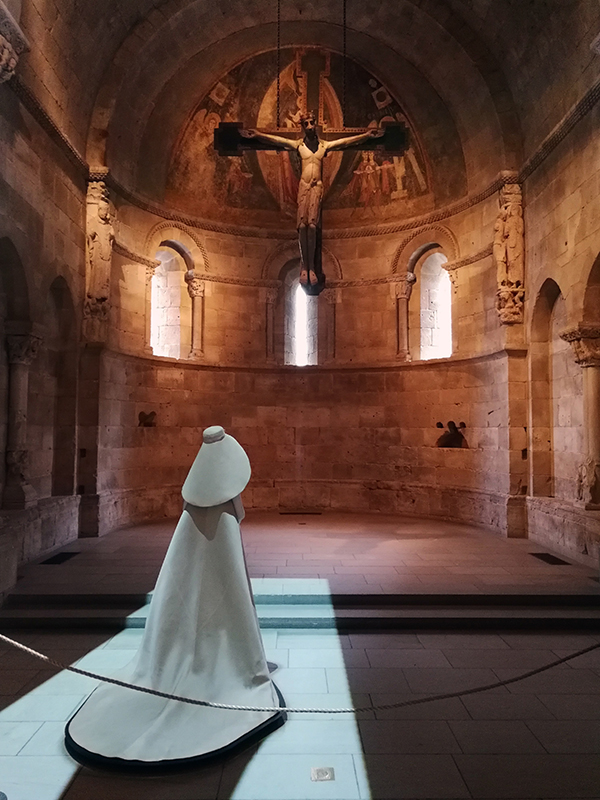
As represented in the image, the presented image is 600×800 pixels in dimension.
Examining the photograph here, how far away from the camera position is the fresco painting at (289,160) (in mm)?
12883

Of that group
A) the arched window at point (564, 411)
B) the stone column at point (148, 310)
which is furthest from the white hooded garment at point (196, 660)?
the stone column at point (148, 310)

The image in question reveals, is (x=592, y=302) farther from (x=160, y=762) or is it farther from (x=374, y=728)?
(x=160, y=762)

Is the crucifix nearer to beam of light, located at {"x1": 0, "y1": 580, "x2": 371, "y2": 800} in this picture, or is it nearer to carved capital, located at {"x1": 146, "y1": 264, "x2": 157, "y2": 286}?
carved capital, located at {"x1": 146, "y1": 264, "x2": 157, "y2": 286}

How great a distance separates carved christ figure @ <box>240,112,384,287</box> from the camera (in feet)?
32.5

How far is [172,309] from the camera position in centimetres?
1338

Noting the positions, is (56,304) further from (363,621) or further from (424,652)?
(424,652)

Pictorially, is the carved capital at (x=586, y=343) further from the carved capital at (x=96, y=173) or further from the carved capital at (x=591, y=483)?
the carved capital at (x=96, y=173)

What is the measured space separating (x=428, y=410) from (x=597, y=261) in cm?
516

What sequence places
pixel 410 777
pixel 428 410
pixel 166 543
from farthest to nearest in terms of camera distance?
pixel 428 410 < pixel 166 543 < pixel 410 777

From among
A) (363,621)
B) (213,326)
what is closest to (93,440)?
(213,326)

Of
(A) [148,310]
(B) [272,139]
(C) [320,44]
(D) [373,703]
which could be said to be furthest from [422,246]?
(D) [373,703]

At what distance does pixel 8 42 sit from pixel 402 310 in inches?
349

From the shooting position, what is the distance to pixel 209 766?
359 centimetres

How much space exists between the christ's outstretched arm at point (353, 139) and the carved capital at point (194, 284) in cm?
434
